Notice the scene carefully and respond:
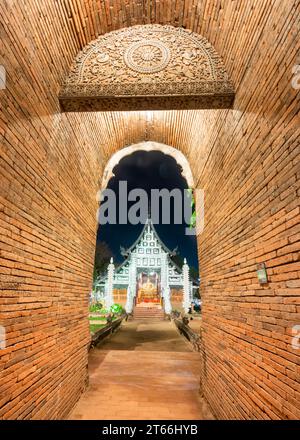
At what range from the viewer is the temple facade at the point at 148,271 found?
→ 28.2 m

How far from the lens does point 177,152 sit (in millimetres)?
6895

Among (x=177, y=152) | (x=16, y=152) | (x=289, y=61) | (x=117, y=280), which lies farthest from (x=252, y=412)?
(x=117, y=280)

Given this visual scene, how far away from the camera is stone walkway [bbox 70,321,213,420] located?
4395 millimetres

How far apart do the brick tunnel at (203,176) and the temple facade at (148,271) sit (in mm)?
23154

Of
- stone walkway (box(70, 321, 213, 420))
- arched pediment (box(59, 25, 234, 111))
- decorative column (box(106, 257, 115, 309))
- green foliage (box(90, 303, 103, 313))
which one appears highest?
arched pediment (box(59, 25, 234, 111))

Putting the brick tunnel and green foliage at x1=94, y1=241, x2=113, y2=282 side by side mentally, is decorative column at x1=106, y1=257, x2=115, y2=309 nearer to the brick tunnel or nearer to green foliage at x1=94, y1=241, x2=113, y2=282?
green foliage at x1=94, y1=241, x2=113, y2=282

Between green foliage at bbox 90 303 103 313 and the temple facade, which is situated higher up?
the temple facade

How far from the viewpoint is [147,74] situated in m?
3.95

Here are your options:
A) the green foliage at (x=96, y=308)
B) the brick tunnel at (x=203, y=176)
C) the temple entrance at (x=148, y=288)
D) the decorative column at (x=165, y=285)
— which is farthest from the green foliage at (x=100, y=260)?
the brick tunnel at (x=203, y=176)

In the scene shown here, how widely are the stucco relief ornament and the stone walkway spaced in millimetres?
5392

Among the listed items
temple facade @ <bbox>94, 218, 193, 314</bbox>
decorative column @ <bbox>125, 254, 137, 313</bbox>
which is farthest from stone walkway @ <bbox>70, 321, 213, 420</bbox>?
temple facade @ <bbox>94, 218, 193, 314</bbox>

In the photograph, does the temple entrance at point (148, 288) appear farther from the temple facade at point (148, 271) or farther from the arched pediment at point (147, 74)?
the arched pediment at point (147, 74)

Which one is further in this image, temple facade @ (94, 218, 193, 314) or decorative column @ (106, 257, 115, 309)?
temple facade @ (94, 218, 193, 314)

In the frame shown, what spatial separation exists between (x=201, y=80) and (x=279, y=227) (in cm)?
260
